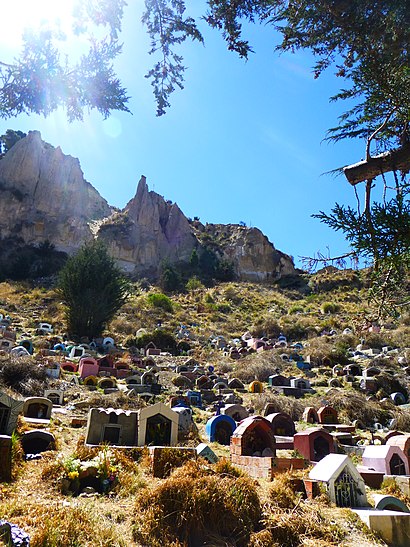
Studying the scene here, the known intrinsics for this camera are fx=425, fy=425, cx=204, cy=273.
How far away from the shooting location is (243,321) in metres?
40.9

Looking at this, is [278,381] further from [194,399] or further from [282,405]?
[194,399]

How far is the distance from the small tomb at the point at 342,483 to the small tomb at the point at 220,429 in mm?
4328

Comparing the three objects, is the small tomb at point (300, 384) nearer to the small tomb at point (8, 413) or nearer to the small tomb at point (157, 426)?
the small tomb at point (157, 426)

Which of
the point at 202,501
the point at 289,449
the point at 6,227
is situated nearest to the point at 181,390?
the point at 289,449

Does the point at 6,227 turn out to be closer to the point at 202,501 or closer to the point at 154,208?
the point at 154,208

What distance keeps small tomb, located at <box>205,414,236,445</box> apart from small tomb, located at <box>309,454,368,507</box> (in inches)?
170

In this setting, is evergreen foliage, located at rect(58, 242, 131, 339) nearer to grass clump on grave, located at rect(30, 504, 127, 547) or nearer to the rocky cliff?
grass clump on grave, located at rect(30, 504, 127, 547)

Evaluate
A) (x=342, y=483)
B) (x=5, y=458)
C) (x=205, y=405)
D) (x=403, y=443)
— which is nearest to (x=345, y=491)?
(x=342, y=483)

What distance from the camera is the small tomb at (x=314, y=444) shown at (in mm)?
10109

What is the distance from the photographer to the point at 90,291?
92.1 ft

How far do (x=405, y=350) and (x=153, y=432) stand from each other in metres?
19.8

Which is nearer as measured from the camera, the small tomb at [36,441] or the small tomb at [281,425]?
the small tomb at [36,441]

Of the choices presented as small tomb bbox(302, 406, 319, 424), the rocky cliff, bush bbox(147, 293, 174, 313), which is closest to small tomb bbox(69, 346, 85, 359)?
small tomb bbox(302, 406, 319, 424)

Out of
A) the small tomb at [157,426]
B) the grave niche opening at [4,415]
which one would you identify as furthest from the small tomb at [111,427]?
the grave niche opening at [4,415]
